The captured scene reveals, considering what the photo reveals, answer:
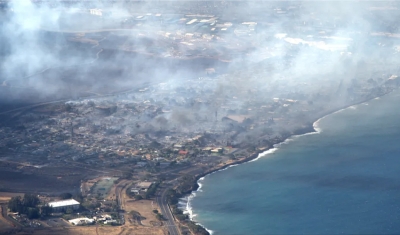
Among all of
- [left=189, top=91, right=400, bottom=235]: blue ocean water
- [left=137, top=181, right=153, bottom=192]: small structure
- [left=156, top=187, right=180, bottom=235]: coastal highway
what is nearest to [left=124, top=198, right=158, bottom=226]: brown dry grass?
[left=156, top=187, right=180, bottom=235]: coastal highway

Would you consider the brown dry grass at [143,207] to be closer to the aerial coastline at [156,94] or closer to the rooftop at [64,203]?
the aerial coastline at [156,94]

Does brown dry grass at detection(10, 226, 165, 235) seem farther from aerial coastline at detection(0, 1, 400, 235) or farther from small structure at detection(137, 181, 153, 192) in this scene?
small structure at detection(137, 181, 153, 192)

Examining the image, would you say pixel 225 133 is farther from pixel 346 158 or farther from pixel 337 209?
pixel 337 209

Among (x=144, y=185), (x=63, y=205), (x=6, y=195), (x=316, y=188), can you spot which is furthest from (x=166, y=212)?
(x=6, y=195)

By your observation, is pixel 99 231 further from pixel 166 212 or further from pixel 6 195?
pixel 6 195

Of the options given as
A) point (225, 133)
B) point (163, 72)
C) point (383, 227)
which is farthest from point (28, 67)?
point (383, 227)
